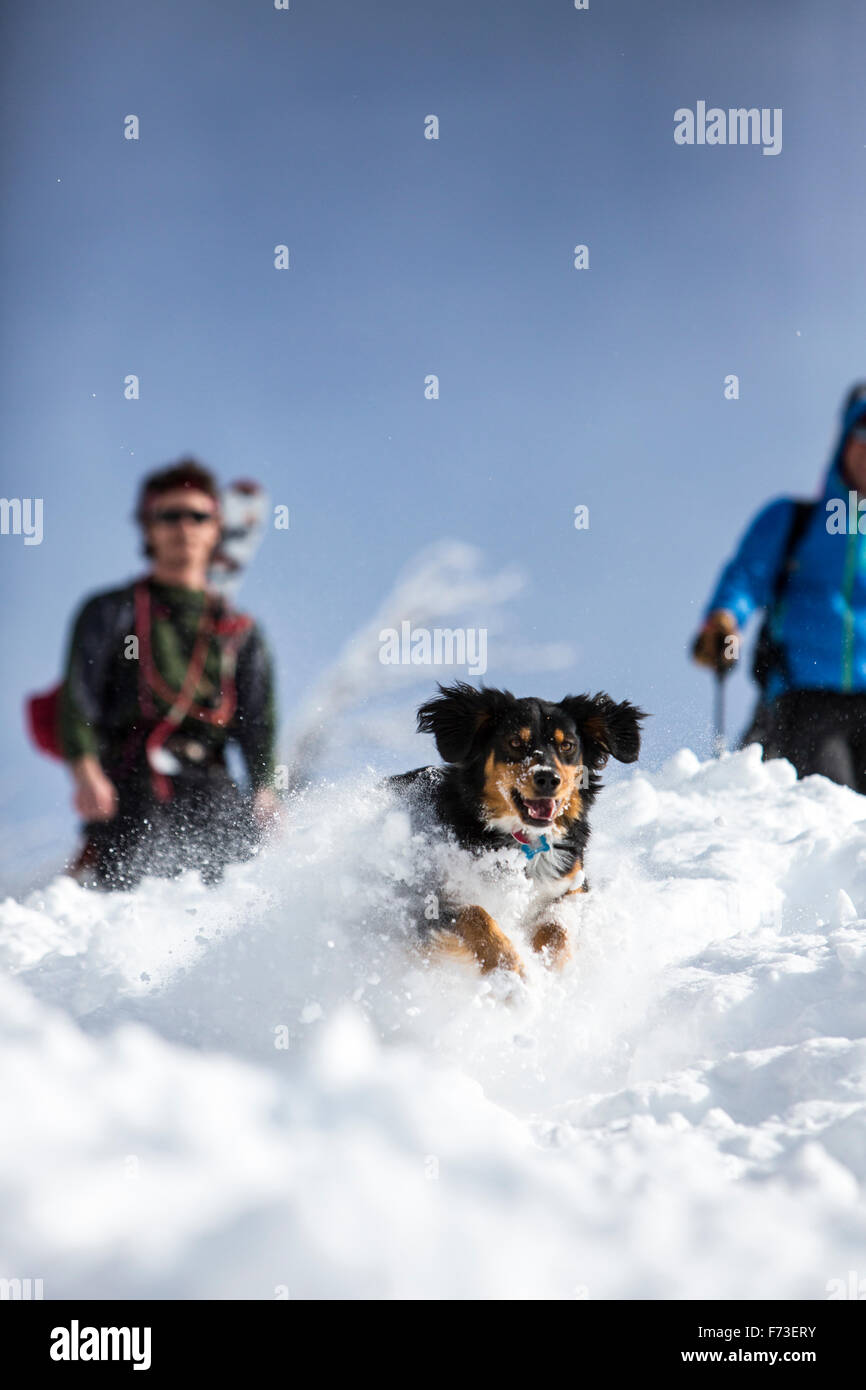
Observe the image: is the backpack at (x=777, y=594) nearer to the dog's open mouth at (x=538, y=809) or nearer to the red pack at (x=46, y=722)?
the dog's open mouth at (x=538, y=809)

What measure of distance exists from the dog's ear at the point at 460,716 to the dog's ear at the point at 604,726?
1.02 feet

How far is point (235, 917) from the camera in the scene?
11.8 ft

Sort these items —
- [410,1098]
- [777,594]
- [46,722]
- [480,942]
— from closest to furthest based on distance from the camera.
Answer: [410,1098]
[480,942]
[46,722]
[777,594]

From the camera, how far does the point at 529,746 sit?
3338mm

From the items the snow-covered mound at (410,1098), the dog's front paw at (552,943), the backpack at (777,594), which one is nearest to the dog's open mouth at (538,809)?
the snow-covered mound at (410,1098)

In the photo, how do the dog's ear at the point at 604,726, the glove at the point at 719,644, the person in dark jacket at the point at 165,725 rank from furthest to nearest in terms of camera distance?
the glove at the point at 719,644 → the person in dark jacket at the point at 165,725 → the dog's ear at the point at 604,726

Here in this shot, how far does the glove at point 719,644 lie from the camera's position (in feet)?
17.6

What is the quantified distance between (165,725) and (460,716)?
236 centimetres

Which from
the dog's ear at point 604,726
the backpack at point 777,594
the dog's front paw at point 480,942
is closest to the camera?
the dog's front paw at point 480,942

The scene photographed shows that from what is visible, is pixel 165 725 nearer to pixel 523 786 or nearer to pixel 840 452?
pixel 523 786

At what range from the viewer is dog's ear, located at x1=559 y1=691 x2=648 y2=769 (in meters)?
3.63

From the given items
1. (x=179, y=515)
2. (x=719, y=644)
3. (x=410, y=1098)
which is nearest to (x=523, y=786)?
(x=410, y=1098)

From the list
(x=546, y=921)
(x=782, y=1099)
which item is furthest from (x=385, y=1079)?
(x=546, y=921)

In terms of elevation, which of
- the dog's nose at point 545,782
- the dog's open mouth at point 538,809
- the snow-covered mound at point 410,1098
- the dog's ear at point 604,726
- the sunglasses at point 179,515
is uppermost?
the sunglasses at point 179,515
